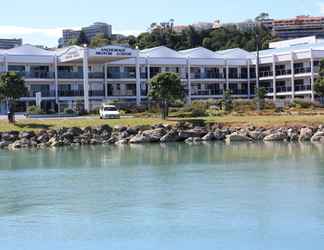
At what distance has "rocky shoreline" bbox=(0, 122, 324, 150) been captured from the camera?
56.8 meters

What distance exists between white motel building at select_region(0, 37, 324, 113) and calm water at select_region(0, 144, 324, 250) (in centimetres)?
3592

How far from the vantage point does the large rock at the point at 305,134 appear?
56.1 meters

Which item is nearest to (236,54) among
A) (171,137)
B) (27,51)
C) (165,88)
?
(27,51)

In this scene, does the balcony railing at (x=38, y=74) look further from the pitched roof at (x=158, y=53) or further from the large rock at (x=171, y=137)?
the large rock at (x=171, y=137)

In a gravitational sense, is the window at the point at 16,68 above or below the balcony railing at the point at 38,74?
above

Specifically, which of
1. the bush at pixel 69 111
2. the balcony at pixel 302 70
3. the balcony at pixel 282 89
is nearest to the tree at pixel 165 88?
the bush at pixel 69 111

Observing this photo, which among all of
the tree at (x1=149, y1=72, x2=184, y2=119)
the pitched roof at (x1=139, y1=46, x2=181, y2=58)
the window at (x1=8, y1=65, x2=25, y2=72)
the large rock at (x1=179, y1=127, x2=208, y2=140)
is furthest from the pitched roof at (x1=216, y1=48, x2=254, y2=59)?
the large rock at (x1=179, y1=127, x2=208, y2=140)

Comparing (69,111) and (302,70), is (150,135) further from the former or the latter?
(302,70)

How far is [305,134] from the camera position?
56.5 meters

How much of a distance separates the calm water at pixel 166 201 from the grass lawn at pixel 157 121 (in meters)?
13.5

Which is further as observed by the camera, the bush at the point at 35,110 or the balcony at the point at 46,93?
the balcony at the point at 46,93

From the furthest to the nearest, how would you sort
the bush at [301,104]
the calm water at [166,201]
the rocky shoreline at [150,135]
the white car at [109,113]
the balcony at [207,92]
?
the balcony at [207,92]
the bush at [301,104]
the white car at [109,113]
the rocky shoreline at [150,135]
the calm water at [166,201]

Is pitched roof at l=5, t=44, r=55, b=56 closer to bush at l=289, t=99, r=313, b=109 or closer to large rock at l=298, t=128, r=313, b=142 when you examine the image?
bush at l=289, t=99, r=313, b=109

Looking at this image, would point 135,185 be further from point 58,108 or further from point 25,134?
point 58,108
